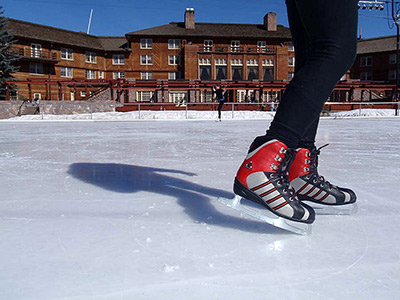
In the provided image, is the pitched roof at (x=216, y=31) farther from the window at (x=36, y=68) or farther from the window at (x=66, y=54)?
the window at (x=36, y=68)

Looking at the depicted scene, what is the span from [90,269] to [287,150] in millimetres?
664

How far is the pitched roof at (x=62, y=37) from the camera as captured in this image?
106 feet

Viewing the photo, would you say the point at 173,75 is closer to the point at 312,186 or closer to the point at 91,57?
the point at 91,57

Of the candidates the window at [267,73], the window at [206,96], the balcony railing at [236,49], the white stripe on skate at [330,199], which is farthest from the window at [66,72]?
the white stripe on skate at [330,199]

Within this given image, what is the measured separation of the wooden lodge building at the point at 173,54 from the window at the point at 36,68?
0.38 m

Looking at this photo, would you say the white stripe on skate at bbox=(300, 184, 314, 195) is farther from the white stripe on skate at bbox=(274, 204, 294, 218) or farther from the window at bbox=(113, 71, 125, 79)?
the window at bbox=(113, 71, 125, 79)

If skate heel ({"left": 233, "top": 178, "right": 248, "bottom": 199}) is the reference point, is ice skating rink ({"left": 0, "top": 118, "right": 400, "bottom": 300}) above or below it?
below

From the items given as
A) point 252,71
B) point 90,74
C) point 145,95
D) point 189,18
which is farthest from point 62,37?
point 252,71

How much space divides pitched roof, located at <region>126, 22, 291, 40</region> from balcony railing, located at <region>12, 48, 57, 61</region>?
794cm

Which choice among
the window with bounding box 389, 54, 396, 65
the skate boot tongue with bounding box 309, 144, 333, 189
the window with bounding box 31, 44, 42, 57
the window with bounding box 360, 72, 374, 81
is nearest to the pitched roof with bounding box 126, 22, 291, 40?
the window with bounding box 31, 44, 42, 57

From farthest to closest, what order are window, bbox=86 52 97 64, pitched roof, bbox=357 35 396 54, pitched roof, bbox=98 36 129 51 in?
1. pitched roof, bbox=357 35 396 54
2. pitched roof, bbox=98 36 129 51
3. window, bbox=86 52 97 64

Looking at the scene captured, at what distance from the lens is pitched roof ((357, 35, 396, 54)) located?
40116 mm

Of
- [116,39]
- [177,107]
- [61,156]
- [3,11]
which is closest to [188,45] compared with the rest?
[116,39]

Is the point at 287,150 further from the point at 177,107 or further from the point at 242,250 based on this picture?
the point at 177,107
